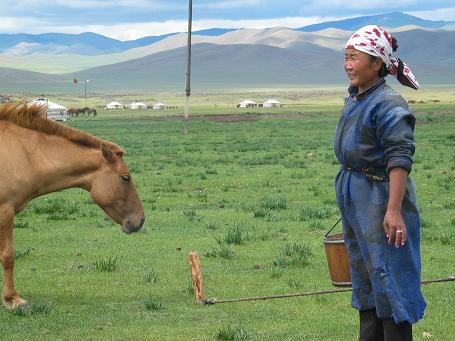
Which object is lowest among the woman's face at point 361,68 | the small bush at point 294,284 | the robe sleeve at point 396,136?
the small bush at point 294,284

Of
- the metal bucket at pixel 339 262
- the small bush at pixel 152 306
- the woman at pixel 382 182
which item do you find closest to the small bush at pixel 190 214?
the small bush at pixel 152 306

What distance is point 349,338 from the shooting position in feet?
23.8

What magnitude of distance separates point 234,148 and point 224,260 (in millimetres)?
23575

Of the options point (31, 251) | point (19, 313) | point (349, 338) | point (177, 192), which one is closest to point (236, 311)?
point (349, 338)

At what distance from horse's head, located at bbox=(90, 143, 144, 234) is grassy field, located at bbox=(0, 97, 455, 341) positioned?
79 cm

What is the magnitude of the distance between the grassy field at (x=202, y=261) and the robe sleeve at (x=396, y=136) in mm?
2540

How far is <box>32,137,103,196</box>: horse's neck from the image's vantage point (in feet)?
28.1

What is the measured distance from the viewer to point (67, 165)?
8.59 meters

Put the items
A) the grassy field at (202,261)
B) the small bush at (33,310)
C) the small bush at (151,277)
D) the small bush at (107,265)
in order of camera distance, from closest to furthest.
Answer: the grassy field at (202,261), the small bush at (33,310), the small bush at (151,277), the small bush at (107,265)

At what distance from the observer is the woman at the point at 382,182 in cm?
513

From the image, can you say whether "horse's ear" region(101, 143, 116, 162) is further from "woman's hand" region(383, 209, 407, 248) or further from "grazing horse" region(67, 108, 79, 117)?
"grazing horse" region(67, 108, 79, 117)

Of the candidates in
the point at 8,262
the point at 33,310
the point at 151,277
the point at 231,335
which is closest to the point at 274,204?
the point at 151,277

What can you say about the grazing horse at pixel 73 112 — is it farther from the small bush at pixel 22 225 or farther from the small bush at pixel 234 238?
the small bush at pixel 234 238

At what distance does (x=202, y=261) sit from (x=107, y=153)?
2.60m
